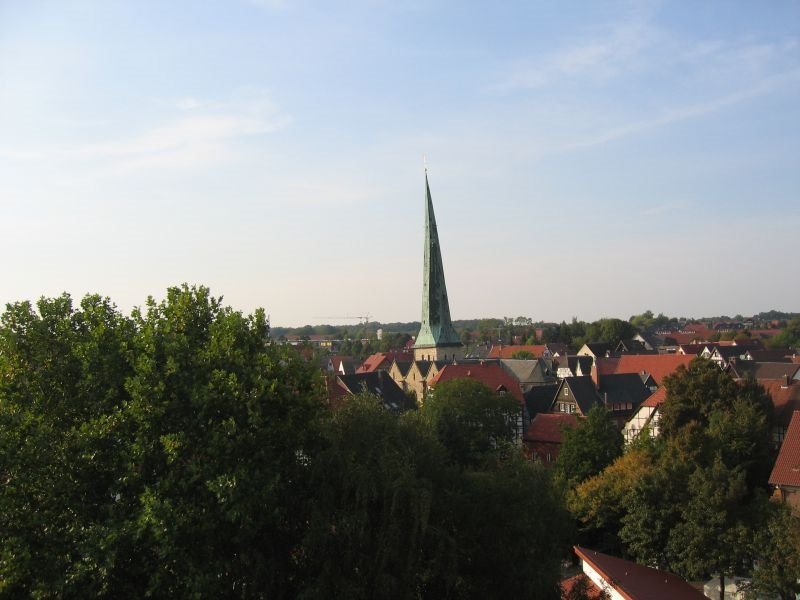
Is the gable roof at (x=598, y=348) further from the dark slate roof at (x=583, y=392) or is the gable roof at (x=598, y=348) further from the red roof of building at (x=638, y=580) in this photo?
the red roof of building at (x=638, y=580)

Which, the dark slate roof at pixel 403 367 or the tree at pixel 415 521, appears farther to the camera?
the dark slate roof at pixel 403 367

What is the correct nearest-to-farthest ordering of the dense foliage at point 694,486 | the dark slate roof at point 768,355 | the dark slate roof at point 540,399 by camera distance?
1. the dense foliage at point 694,486
2. the dark slate roof at point 540,399
3. the dark slate roof at point 768,355

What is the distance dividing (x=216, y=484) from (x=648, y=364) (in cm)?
6633

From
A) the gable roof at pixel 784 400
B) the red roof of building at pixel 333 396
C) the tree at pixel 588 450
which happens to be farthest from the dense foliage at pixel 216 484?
the gable roof at pixel 784 400

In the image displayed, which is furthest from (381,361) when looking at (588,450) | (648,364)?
(588,450)

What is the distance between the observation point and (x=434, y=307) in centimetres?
7244

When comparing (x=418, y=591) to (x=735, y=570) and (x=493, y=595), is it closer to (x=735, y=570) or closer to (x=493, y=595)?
(x=493, y=595)

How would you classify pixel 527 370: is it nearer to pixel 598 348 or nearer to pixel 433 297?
pixel 433 297

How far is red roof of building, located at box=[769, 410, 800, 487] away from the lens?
93.1ft

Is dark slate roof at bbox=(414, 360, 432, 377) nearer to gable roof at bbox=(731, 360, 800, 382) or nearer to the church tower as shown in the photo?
the church tower

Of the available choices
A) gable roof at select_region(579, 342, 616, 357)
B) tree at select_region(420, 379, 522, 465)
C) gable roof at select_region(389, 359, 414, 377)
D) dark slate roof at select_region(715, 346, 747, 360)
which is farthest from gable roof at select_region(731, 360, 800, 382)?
gable roof at select_region(579, 342, 616, 357)

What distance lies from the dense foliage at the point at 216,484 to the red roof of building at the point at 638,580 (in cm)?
988

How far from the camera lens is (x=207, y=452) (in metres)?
13.7

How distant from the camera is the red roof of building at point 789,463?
28.4 m
